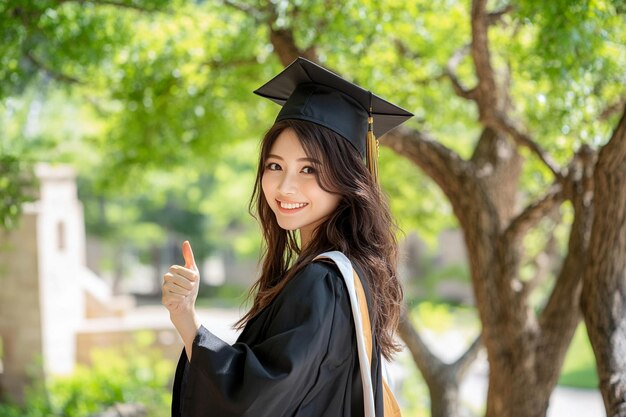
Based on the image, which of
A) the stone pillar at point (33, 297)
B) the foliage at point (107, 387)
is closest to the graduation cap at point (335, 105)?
the foliage at point (107, 387)

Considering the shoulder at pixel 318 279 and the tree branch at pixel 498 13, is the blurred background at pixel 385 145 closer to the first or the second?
the tree branch at pixel 498 13

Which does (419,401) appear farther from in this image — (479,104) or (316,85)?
(316,85)

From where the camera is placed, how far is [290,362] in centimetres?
188

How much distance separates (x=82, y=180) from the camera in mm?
17250

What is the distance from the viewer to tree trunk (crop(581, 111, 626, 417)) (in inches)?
128

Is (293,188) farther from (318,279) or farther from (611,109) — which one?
(611,109)

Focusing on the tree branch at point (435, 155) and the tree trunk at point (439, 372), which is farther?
the tree trunk at point (439, 372)

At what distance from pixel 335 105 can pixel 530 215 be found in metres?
2.29

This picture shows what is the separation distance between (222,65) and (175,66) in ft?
1.11

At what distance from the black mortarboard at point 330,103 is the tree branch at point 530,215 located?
2.05 meters

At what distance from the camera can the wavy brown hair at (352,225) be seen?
2.15 metres

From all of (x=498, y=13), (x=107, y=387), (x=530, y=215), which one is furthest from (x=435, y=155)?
(x=107, y=387)

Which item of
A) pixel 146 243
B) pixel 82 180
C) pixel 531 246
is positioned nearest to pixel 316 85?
pixel 531 246

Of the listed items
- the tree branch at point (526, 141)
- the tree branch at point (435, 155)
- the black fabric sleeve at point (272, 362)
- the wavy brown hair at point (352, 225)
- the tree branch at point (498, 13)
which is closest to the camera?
the black fabric sleeve at point (272, 362)
